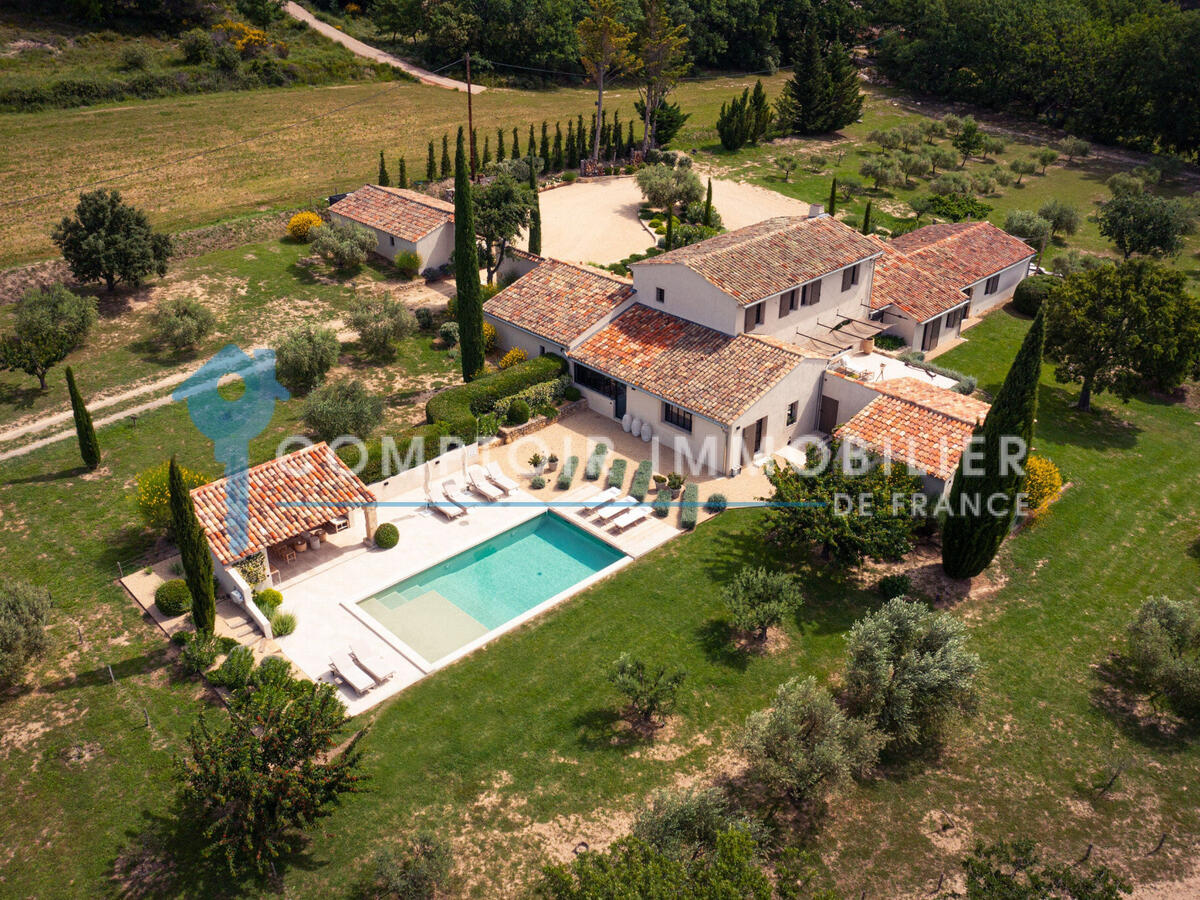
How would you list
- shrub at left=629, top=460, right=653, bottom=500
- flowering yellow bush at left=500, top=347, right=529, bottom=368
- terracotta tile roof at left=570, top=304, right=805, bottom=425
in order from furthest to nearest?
flowering yellow bush at left=500, top=347, right=529, bottom=368 → terracotta tile roof at left=570, top=304, right=805, bottom=425 → shrub at left=629, top=460, right=653, bottom=500

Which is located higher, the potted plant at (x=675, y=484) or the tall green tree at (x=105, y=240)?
the tall green tree at (x=105, y=240)

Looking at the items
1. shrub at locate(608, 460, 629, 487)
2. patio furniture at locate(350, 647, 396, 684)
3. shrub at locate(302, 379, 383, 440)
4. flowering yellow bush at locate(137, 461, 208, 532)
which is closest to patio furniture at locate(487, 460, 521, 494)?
shrub at locate(608, 460, 629, 487)

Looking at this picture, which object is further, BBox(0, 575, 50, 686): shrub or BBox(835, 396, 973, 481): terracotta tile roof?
BBox(835, 396, 973, 481): terracotta tile roof

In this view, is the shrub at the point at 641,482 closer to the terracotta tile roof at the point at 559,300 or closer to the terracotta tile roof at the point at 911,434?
the terracotta tile roof at the point at 559,300

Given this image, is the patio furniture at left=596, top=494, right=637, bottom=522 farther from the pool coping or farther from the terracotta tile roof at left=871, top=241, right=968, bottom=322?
the terracotta tile roof at left=871, top=241, right=968, bottom=322

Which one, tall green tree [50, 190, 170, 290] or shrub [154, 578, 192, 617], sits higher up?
tall green tree [50, 190, 170, 290]

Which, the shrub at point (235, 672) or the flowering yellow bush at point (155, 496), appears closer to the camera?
the shrub at point (235, 672)

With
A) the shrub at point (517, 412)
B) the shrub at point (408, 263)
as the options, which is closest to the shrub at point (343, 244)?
the shrub at point (408, 263)
